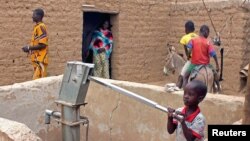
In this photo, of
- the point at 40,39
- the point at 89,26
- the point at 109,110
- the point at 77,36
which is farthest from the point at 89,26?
the point at 109,110

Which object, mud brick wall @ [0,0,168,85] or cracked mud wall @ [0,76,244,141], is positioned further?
mud brick wall @ [0,0,168,85]

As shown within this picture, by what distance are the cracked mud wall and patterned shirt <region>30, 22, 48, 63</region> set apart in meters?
1.21

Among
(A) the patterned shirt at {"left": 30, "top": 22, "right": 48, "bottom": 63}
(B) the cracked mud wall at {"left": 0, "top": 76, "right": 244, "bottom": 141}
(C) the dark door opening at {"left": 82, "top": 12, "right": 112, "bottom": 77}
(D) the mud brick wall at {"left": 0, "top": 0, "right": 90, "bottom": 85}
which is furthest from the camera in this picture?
(C) the dark door opening at {"left": 82, "top": 12, "right": 112, "bottom": 77}

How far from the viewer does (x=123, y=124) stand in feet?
16.0

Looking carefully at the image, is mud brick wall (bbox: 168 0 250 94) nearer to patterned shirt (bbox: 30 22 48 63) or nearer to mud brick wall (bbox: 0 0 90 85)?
mud brick wall (bbox: 0 0 90 85)

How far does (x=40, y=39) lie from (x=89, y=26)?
3.19m

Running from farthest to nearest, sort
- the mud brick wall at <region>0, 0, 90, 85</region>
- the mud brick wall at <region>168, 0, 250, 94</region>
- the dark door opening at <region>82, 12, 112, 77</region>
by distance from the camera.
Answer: the dark door opening at <region>82, 12, 112, 77</region>
the mud brick wall at <region>168, 0, 250, 94</region>
the mud brick wall at <region>0, 0, 90, 85</region>

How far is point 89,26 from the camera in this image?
9133mm

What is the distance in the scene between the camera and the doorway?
886cm

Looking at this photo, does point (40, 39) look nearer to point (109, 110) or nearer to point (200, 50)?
point (109, 110)

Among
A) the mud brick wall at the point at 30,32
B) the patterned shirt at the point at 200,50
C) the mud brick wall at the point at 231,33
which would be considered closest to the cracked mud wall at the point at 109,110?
the patterned shirt at the point at 200,50

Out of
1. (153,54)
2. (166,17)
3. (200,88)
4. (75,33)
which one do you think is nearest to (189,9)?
(166,17)

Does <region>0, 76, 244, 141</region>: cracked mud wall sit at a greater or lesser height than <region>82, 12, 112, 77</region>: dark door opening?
lesser

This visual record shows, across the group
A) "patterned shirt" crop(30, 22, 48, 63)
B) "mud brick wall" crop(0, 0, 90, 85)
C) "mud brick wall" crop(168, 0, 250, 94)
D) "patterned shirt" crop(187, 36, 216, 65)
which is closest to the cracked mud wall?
"patterned shirt" crop(30, 22, 48, 63)
